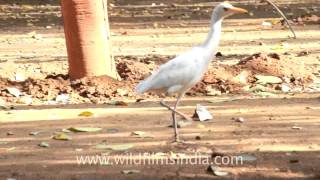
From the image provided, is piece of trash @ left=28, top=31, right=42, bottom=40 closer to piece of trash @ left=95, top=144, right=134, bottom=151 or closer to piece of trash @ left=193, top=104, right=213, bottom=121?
piece of trash @ left=193, top=104, right=213, bottom=121

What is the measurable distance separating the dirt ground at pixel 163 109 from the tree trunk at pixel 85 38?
226mm

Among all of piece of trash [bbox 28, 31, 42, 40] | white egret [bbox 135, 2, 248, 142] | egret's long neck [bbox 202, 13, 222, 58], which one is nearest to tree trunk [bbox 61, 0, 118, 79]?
white egret [bbox 135, 2, 248, 142]

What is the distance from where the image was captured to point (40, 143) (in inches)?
267

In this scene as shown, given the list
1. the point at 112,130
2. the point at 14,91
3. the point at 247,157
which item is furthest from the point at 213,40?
the point at 14,91

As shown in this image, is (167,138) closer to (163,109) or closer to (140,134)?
(140,134)

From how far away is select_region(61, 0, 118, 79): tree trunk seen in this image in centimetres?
971

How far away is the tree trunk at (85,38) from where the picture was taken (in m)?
9.71

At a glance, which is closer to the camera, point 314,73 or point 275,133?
point 275,133

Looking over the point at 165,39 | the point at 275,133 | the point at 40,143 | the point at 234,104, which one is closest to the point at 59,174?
the point at 40,143

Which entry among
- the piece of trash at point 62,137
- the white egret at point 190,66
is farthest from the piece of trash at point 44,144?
the white egret at point 190,66

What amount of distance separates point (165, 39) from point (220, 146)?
8345mm

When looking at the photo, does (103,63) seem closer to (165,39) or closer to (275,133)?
(275,133)

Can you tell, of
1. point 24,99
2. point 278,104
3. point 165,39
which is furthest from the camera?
point 165,39

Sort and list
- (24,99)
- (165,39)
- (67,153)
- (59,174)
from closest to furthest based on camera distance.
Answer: (59,174) → (67,153) → (24,99) → (165,39)
